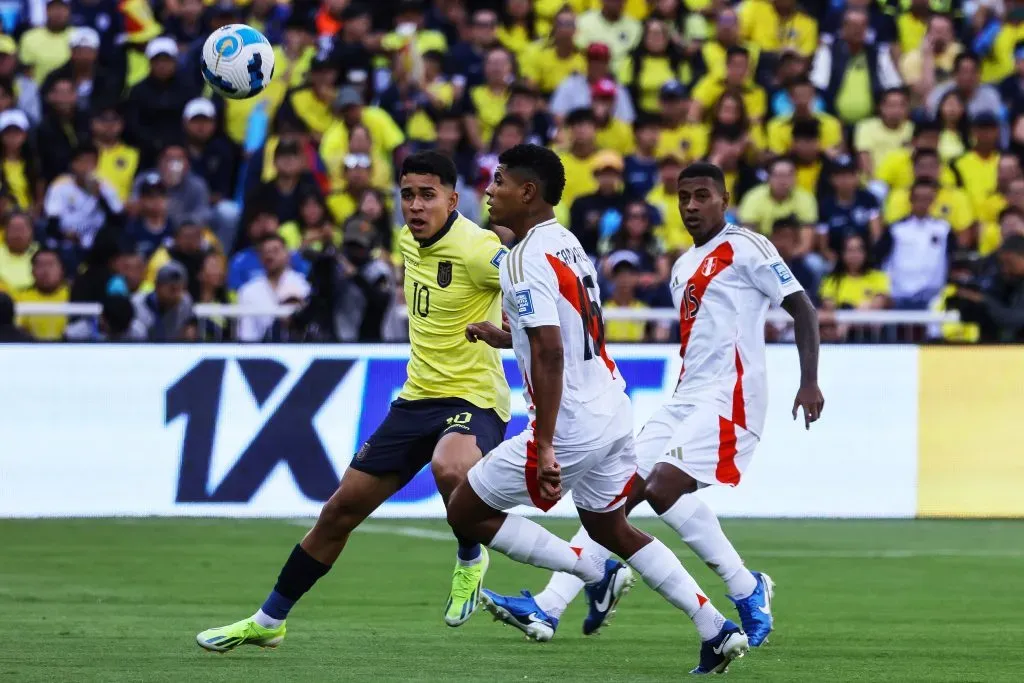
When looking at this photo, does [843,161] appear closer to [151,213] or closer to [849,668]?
[151,213]

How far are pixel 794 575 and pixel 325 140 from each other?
8.08m

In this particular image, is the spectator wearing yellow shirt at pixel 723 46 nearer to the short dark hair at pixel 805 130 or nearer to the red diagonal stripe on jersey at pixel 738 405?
the short dark hair at pixel 805 130

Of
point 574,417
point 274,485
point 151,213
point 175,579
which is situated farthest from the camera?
point 151,213

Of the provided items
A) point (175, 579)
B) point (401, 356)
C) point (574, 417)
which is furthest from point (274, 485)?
point (574, 417)

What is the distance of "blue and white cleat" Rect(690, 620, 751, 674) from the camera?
24.6ft

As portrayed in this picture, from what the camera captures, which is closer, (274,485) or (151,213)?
(274,485)

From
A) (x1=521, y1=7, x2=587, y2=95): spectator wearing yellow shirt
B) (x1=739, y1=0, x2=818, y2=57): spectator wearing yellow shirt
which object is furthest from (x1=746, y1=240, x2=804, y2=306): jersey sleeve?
(x1=739, y1=0, x2=818, y2=57): spectator wearing yellow shirt

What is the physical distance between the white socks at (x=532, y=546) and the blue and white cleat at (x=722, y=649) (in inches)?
33.2

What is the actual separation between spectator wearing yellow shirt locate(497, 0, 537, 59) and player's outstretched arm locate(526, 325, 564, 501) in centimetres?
1315

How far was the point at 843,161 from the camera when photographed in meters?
18.0

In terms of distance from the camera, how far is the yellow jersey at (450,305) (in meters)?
8.72

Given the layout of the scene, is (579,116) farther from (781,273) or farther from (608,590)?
(608,590)

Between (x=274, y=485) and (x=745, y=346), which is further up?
(x=745, y=346)

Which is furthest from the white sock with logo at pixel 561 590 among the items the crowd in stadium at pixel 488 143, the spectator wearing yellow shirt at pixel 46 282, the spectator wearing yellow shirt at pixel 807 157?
the spectator wearing yellow shirt at pixel 807 157
